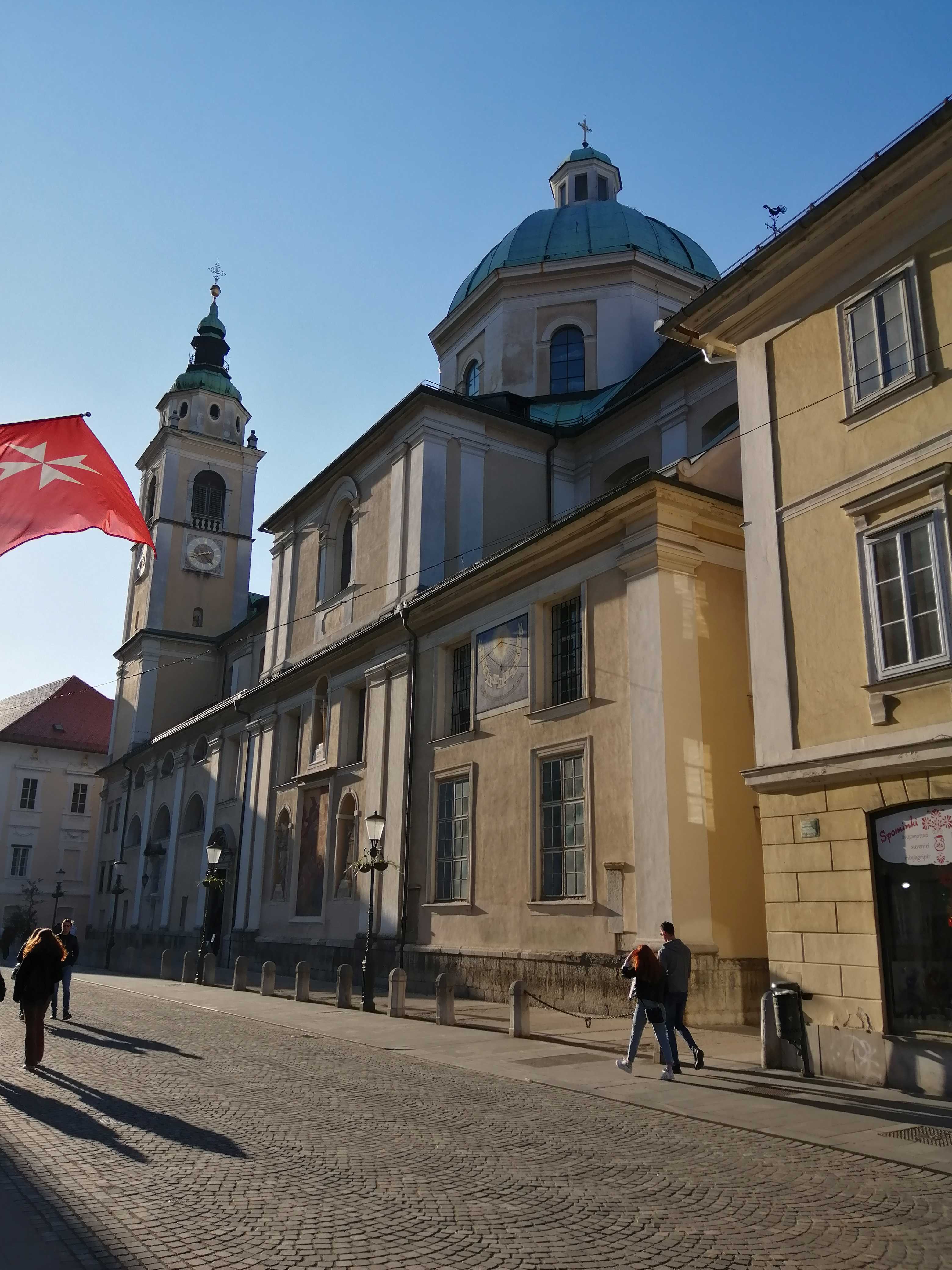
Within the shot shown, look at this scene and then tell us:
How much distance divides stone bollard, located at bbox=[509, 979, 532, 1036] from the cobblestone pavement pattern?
4.10 m

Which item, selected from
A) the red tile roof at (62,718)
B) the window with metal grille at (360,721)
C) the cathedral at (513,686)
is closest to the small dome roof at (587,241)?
the cathedral at (513,686)

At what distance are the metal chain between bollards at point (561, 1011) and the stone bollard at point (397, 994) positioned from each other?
2102 millimetres

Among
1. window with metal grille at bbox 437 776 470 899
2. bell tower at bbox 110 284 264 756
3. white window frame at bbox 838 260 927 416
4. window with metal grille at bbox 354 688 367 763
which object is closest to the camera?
white window frame at bbox 838 260 927 416

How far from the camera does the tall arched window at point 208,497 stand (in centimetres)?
5088

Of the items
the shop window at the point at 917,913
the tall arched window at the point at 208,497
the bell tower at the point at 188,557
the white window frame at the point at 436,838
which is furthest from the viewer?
the tall arched window at the point at 208,497

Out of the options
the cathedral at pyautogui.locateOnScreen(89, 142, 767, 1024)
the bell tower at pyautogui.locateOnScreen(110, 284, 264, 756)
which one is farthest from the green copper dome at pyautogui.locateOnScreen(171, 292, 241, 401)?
the cathedral at pyautogui.locateOnScreen(89, 142, 767, 1024)

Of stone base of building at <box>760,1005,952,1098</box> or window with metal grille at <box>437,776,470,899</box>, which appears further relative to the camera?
window with metal grille at <box>437,776,470,899</box>

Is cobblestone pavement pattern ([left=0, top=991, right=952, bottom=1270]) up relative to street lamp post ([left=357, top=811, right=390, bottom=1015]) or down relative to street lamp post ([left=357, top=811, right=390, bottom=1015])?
down

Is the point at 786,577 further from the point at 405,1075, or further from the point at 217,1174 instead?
the point at 217,1174

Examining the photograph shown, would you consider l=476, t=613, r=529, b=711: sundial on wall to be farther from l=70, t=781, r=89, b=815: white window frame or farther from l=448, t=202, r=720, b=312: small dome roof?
l=70, t=781, r=89, b=815: white window frame

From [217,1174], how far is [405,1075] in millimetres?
4765

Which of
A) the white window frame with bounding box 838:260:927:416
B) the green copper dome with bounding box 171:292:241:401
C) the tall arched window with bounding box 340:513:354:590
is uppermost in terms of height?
the green copper dome with bounding box 171:292:241:401

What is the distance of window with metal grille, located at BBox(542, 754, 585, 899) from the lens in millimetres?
18188

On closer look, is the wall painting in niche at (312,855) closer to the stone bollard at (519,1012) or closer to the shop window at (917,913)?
the stone bollard at (519,1012)
